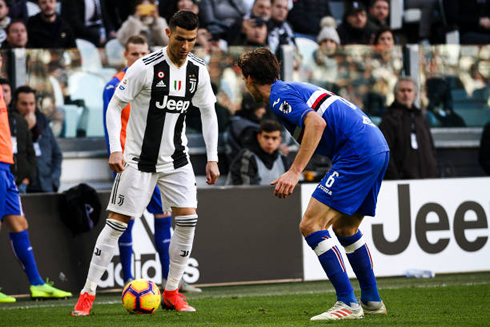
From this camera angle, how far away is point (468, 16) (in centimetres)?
1395

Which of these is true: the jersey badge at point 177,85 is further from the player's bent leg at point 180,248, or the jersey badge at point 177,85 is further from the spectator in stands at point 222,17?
the spectator in stands at point 222,17

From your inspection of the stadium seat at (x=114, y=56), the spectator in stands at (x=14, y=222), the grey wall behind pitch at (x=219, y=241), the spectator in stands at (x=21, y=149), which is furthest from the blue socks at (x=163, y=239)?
the stadium seat at (x=114, y=56)

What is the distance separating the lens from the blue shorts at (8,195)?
7.61 m

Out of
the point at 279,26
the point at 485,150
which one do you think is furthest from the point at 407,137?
the point at 279,26

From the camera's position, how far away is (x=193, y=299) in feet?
25.5

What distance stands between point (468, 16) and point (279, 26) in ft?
12.1

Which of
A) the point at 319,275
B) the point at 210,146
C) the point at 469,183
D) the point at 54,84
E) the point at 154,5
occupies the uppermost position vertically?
the point at 154,5

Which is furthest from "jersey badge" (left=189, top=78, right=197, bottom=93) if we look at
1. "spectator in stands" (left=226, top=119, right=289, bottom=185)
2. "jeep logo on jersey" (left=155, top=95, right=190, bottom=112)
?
"spectator in stands" (left=226, top=119, right=289, bottom=185)

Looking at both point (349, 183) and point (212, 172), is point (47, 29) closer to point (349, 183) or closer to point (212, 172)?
point (212, 172)

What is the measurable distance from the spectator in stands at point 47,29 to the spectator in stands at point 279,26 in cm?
292

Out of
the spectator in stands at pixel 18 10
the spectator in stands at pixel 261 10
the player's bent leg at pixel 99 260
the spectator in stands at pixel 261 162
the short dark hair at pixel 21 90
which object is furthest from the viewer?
the spectator in stands at pixel 261 10

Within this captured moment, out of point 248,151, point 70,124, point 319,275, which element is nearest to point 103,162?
point 70,124

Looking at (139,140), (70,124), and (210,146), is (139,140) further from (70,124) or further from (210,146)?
(70,124)

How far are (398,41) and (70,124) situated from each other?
6022mm
